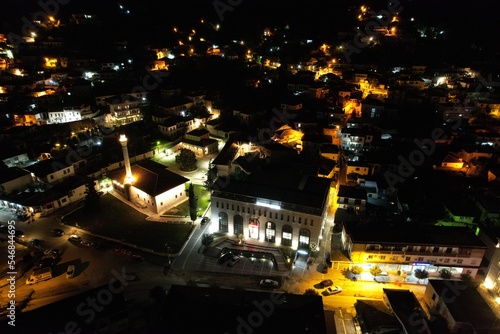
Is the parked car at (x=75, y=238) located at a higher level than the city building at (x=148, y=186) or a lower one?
lower

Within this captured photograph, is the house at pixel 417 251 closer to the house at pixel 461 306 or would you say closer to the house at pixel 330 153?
the house at pixel 461 306

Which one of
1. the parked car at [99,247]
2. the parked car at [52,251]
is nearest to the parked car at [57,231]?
the parked car at [52,251]

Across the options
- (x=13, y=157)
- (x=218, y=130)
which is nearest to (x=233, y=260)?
(x=218, y=130)

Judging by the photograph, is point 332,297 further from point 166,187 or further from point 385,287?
point 166,187

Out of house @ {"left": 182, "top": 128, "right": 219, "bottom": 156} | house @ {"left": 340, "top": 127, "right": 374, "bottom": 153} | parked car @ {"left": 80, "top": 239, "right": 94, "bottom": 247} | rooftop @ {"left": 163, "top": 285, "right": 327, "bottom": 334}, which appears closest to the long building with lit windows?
rooftop @ {"left": 163, "top": 285, "right": 327, "bottom": 334}

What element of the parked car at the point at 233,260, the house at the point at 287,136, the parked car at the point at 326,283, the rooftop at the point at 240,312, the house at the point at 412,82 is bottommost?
the parked car at the point at 233,260

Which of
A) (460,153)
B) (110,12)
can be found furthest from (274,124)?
(110,12)
